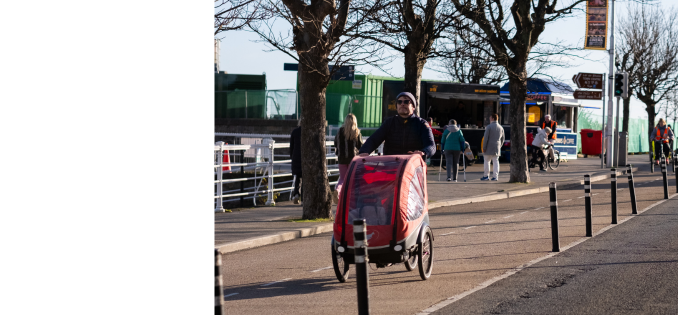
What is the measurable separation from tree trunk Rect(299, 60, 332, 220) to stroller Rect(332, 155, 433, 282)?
221 inches

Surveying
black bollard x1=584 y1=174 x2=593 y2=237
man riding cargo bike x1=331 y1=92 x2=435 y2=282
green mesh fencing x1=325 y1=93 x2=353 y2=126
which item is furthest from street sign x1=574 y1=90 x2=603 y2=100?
man riding cargo bike x1=331 y1=92 x2=435 y2=282

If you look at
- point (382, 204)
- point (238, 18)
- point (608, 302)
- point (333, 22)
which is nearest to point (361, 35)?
point (333, 22)

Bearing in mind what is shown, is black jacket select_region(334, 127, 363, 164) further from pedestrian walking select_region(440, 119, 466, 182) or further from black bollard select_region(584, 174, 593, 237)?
pedestrian walking select_region(440, 119, 466, 182)

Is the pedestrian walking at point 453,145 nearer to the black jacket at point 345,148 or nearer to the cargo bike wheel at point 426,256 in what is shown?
the black jacket at point 345,148

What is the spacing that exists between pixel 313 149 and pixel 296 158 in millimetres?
2680

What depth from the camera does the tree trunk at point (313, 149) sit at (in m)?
13.7

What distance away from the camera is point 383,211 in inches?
310

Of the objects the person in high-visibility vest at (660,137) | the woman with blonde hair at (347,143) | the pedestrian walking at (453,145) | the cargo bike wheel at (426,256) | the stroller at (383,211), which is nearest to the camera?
the stroller at (383,211)

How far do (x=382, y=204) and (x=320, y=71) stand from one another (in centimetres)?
591

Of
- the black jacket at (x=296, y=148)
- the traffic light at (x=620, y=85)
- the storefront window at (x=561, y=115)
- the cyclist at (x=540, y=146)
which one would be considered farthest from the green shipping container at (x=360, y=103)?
the black jacket at (x=296, y=148)

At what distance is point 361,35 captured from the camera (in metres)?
14.0

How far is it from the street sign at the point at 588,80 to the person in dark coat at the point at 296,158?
16.3 m

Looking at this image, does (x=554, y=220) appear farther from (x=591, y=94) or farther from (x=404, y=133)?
(x=591, y=94)

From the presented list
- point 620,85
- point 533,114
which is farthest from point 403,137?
point 533,114
